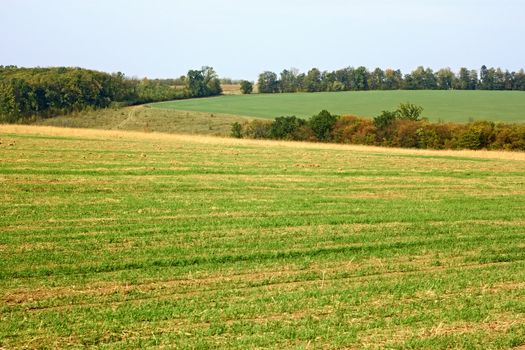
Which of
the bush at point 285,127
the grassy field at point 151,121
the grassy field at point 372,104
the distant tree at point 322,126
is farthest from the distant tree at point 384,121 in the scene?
the grassy field at point 151,121

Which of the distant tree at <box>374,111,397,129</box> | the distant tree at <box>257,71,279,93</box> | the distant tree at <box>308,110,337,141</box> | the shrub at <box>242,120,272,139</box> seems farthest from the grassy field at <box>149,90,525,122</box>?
the distant tree at <box>257,71,279,93</box>

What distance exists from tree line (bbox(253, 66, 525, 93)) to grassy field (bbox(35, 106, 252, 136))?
46.7 metres

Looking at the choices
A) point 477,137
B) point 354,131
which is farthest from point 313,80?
point 477,137

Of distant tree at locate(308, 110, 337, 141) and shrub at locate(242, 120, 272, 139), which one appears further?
shrub at locate(242, 120, 272, 139)

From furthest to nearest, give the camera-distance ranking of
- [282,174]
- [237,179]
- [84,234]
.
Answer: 1. [282,174]
2. [237,179]
3. [84,234]

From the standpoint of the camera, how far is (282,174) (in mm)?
29422

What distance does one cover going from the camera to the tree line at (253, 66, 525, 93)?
135250 mm

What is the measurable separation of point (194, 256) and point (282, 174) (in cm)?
1566

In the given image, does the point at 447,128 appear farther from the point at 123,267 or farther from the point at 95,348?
the point at 95,348

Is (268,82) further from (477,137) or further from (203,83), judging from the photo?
(477,137)

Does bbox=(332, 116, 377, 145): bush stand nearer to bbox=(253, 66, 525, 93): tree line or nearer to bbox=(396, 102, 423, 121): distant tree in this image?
bbox=(396, 102, 423, 121): distant tree

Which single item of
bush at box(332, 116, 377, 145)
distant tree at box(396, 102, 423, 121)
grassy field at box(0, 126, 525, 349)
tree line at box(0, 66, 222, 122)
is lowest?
grassy field at box(0, 126, 525, 349)

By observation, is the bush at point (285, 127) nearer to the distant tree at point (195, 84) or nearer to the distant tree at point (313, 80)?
the distant tree at point (195, 84)

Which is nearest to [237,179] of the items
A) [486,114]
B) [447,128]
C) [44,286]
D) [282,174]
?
[282,174]
